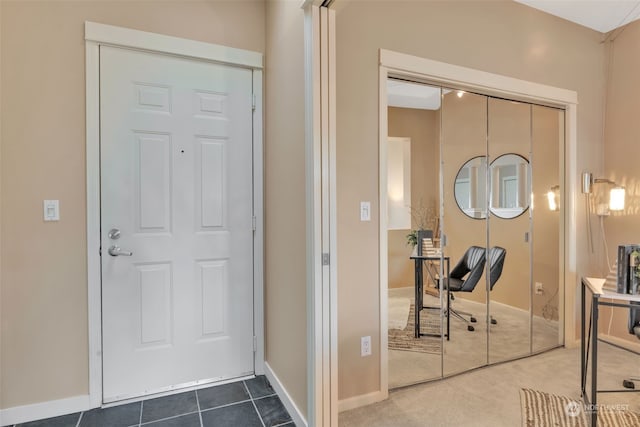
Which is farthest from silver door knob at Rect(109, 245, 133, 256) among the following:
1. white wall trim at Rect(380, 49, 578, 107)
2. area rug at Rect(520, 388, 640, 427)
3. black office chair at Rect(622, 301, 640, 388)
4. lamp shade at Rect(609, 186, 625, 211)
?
lamp shade at Rect(609, 186, 625, 211)

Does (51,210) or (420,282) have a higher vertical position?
(51,210)

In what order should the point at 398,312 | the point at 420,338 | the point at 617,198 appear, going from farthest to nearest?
the point at 617,198, the point at 420,338, the point at 398,312

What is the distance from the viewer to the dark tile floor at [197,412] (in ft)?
5.98

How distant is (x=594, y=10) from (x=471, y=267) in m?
2.32

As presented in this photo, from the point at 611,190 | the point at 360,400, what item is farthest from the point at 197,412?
the point at 611,190

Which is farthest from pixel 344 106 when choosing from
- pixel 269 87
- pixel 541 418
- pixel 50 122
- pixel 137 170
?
pixel 541 418

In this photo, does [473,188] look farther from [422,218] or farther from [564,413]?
[564,413]

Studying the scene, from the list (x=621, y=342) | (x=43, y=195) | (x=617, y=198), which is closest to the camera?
(x=43, y=195)

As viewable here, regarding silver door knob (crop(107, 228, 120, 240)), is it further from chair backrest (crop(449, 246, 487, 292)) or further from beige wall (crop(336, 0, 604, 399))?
chair backrest (crop(449, 246, 487, 292))

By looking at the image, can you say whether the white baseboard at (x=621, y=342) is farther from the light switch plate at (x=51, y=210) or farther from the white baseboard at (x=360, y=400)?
the light switch plate at (x=51, y=210)

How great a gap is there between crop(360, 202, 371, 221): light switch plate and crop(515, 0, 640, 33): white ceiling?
2101 mm

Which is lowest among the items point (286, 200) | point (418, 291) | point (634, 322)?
point (634, 322)

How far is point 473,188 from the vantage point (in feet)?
8.28

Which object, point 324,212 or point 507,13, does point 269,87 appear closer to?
point 324,212
